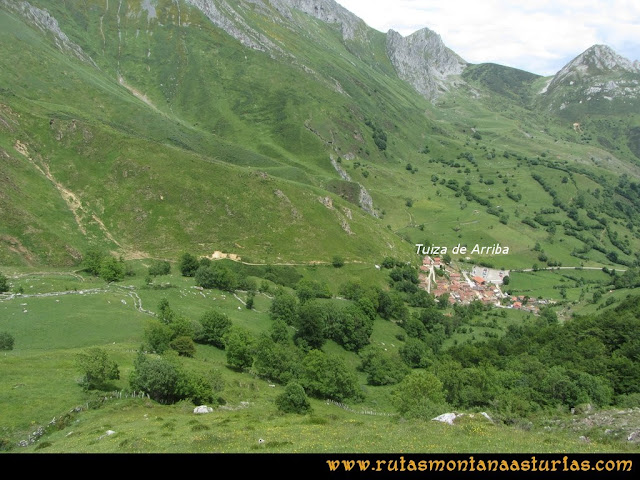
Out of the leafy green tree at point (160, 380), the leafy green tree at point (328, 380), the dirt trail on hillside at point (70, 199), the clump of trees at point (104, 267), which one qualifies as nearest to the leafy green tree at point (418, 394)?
the leafy green tree at point (328, 380)

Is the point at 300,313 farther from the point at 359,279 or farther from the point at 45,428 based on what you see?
the point at 45,428

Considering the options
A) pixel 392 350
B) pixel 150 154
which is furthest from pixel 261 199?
pixel 392 350

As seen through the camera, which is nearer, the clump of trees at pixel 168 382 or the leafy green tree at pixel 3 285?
the clump of trees at pixel 168 382

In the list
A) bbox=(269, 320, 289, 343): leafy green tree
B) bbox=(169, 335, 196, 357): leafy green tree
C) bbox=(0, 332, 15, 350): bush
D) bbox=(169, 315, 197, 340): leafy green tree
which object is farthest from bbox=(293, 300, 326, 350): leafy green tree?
bbox=(0, 332, 15, 350): bush

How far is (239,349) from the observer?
59375 mm

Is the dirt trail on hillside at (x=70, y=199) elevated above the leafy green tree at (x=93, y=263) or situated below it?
above

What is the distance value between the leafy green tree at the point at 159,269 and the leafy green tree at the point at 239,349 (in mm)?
35761

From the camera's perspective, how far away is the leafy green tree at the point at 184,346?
2286 inches

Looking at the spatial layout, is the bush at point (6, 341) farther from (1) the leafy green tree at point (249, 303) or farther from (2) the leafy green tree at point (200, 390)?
(1) the leafy green tree at point (249, 303)

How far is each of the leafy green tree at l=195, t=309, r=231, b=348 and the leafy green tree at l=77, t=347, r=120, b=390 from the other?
21611mm

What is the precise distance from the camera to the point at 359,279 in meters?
120

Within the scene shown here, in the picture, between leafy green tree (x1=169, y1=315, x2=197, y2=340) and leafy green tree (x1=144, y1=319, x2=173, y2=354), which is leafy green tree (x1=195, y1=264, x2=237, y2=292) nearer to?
leafy green tree (x1=169, y1=315, x2=197, y2=340)

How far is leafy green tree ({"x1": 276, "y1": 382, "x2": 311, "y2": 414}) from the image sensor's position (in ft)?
154

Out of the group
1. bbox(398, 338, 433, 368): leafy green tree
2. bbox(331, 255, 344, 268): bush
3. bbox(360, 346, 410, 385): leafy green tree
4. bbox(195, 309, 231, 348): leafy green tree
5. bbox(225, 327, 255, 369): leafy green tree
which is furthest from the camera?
bbox(331, 255, 344, 268): bush
